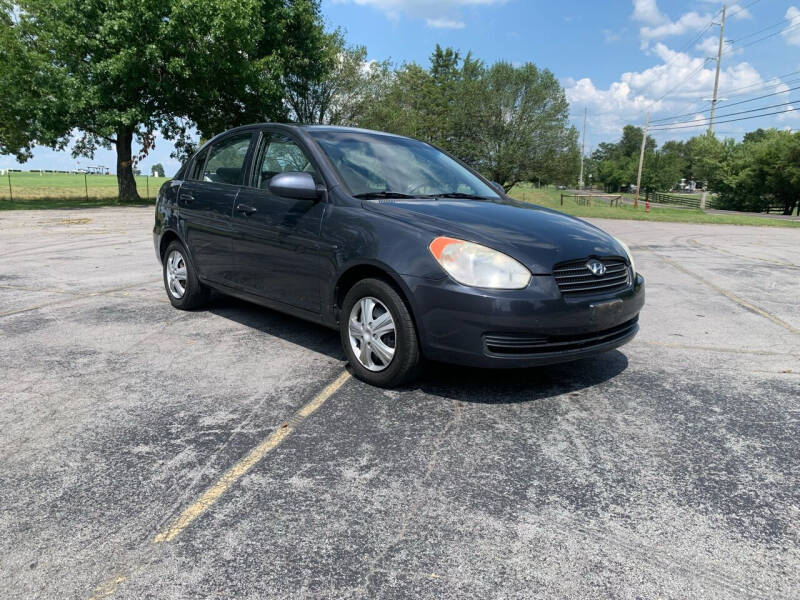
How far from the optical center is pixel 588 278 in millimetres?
3643

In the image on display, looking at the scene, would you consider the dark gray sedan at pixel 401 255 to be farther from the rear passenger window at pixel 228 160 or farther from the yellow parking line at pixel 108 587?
the yellow parking line at pixel 108 587

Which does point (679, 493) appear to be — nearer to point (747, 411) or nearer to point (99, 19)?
point (747, 411)

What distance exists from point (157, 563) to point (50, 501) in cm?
72

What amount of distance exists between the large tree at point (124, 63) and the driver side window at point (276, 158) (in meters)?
20.9

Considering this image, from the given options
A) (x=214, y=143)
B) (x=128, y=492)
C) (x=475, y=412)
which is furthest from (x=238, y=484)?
(x=214, y=143)

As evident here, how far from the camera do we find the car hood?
3493mm

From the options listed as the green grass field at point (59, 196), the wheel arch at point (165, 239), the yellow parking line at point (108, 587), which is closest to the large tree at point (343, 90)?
the green grass field at point (59, 196)

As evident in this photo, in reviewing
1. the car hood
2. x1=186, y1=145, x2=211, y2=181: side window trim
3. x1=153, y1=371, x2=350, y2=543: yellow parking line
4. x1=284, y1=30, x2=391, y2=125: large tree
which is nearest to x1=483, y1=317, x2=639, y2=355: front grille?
the car hood

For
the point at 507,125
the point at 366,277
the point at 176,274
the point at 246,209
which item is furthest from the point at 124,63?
the point at 507,125

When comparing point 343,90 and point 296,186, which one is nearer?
point 296,186

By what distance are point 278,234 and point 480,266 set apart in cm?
178

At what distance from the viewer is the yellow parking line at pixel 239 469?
234cm

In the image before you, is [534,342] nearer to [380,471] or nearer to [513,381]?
[513,381]

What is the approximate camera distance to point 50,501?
250 centimetres
